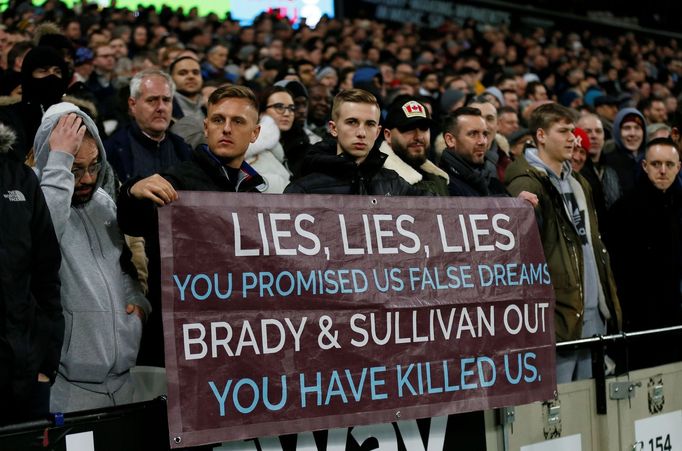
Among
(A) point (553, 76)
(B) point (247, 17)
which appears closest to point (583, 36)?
→ (A) point (553, 76)

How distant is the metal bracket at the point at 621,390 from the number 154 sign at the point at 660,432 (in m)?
0.18

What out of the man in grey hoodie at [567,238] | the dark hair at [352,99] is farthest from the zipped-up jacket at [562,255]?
the dark hair at [352,99]

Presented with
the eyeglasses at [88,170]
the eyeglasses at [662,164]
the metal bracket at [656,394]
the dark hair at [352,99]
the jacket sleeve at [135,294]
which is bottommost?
the metal bracket at [656,394]

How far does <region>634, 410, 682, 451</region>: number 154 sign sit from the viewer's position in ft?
19.2

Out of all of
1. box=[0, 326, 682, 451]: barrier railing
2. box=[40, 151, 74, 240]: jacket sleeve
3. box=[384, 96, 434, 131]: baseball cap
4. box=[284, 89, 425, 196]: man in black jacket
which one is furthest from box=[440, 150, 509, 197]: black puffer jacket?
box=[40, 151, 74, 240]: jacket sleeve

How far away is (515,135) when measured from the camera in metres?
9.15

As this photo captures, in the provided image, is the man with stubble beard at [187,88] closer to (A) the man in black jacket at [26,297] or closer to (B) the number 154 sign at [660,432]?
(B) the number 154 sign at [660,432]

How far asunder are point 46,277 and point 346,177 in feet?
5.70

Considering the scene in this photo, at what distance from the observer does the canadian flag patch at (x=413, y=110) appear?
20.7ft

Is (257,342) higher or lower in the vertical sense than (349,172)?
lower

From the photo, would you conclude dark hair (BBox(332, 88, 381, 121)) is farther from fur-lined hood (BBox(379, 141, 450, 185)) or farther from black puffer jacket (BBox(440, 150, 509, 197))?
black puffer jacket (BBox(440, 150, 509, 197))

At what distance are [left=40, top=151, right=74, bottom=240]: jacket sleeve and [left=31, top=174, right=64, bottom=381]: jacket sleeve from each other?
0.46 ft

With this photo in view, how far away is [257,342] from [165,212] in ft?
2.02

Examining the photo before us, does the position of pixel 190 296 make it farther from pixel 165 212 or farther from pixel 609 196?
pixel 609 196
